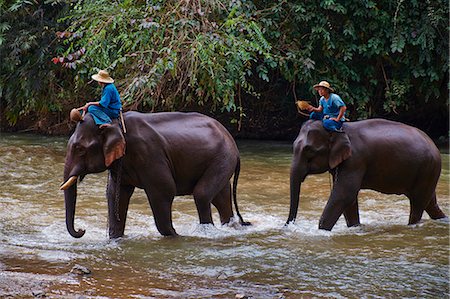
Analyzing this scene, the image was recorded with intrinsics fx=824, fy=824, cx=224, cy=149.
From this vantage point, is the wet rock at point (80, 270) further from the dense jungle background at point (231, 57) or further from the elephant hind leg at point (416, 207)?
the dense jungle background at point (231, 57)

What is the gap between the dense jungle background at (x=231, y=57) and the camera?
12.0 meters

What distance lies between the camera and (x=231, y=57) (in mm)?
12086

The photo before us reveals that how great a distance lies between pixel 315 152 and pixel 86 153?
6.72 feet

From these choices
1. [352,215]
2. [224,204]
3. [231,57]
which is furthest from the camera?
[231,57]

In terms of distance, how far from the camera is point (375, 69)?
1470cm

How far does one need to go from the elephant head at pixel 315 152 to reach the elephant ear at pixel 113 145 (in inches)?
→ 66.3

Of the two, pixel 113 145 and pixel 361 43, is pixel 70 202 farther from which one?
pixel 361 43

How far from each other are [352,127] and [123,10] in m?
5.72

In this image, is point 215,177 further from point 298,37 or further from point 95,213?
point 298,37

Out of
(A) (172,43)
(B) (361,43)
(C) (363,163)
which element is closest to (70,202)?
(C) (363,163)

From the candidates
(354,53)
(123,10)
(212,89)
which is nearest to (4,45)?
(123,10)

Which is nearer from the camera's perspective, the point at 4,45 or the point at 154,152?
the point at 154,152

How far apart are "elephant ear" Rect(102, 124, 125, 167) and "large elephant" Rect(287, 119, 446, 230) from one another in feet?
5.56


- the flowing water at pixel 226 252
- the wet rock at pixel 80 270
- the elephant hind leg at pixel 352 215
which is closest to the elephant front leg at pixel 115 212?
the flowing water at pixel 226 252
